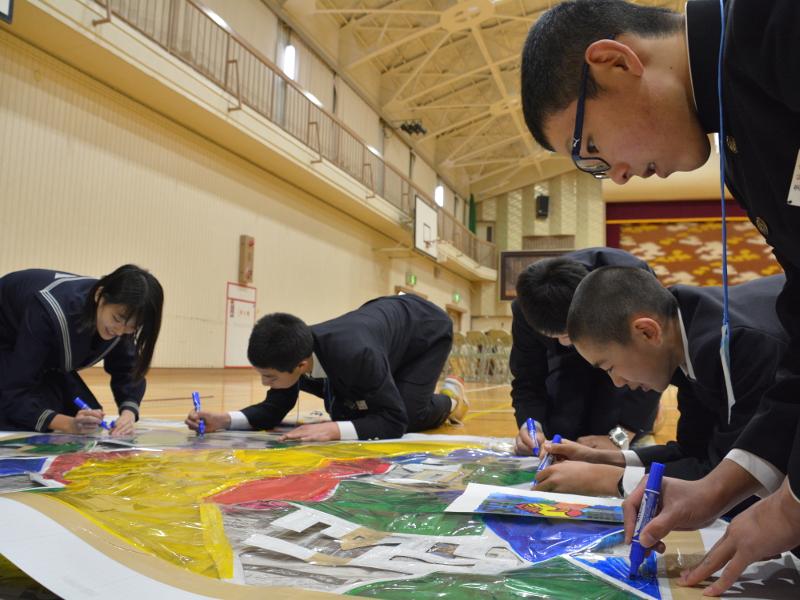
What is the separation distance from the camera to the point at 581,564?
34.8 inches

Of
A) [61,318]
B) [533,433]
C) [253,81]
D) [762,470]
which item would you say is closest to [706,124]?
[762,470]

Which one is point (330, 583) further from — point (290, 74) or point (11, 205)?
point (290, 74)

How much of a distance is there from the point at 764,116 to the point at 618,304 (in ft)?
2.04

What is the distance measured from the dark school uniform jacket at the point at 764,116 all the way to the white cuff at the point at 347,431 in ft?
5.43

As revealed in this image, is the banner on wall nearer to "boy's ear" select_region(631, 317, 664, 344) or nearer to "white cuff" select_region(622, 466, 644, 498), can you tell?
"white cuff" select_region(622, 466, 644, 498)

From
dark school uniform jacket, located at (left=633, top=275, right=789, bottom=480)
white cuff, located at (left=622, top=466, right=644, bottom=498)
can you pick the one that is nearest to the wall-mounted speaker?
dark school uniform jacket, located at (left=633, top=275, right=789, bottom=480)

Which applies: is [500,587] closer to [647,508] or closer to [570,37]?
[647,508]

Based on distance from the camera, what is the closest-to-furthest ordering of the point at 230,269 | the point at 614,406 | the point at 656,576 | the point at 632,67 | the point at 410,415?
the point at 632,67, the point at 656,576, the point at 614,406, the point at 410,415, the point at 230,269

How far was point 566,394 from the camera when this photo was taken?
2297 millimetres

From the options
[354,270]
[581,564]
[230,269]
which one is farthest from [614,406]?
[354,270]

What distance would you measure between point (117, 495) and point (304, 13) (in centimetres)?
927

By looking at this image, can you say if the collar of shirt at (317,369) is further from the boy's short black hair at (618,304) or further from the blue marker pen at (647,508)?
the blue marker pen at (647,508)

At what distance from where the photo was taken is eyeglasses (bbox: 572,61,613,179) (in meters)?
0.74

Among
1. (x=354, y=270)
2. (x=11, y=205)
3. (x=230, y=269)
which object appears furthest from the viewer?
(x=354, y=270)
